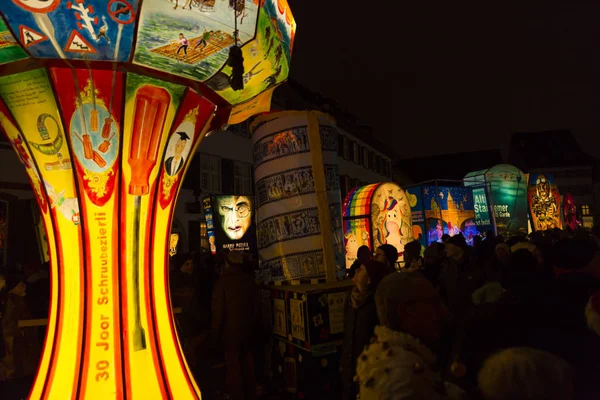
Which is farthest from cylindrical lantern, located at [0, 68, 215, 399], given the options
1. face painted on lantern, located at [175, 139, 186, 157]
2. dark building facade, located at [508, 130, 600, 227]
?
dark building facade, located at [508, 130, 600, 227]

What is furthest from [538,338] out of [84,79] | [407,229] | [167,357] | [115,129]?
[407,229]

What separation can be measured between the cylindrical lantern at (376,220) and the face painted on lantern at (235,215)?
2.80m

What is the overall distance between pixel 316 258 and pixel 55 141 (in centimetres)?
311

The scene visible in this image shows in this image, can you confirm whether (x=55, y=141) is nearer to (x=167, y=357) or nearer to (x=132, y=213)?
(x=132, y=213)

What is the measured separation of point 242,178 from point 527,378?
18.6m

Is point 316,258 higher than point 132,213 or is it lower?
lower

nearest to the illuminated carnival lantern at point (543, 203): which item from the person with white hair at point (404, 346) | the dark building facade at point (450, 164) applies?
the person with white hair at point (404, 346)

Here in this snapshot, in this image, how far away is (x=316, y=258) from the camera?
544 centimetres

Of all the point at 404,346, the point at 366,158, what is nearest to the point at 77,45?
the point at 404,346

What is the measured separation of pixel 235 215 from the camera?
1249 cm

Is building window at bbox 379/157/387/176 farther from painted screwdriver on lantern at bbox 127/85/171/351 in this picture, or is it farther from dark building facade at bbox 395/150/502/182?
painted screwdriver on lantern at bbox 127/85/171/351

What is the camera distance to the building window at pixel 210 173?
17250 mm

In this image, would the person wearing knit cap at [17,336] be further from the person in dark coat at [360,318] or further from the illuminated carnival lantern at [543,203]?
the illuminated carnival lantern at [543,203]

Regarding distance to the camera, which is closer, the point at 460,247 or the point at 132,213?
the point at 132,213
